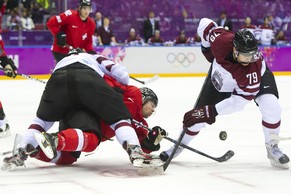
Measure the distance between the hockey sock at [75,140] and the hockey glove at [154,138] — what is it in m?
0.41

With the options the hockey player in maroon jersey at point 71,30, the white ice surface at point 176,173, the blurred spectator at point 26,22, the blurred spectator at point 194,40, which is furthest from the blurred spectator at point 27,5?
the white ice surface at point 176,173

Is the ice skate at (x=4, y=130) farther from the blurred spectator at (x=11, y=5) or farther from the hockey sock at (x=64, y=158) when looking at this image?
the blurred spectator at (x=11, y=5)

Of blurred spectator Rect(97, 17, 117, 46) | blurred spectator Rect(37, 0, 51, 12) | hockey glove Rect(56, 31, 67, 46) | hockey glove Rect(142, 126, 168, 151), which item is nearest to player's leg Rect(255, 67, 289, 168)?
hockey glove Rect(142, 126, 168, 151)

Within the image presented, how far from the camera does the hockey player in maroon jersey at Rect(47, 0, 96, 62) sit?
8078 millimetres

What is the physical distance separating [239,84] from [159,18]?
10.4 m

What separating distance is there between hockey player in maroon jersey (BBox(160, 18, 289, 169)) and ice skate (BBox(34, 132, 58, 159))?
80 centimetres

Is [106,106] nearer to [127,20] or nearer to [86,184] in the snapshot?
[86,184]

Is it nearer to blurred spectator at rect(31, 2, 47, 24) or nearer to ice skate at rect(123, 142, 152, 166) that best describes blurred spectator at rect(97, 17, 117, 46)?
blurred spectator at rect(31, 2, 47, 24)

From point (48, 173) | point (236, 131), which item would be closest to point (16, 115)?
point (236, 131)

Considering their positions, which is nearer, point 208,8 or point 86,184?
point 86,184

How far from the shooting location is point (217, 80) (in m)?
3.88

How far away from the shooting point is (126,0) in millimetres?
13898

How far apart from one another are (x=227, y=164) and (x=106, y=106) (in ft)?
2.81

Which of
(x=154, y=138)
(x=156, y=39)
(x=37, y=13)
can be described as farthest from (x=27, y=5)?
(x=154, y=138)
